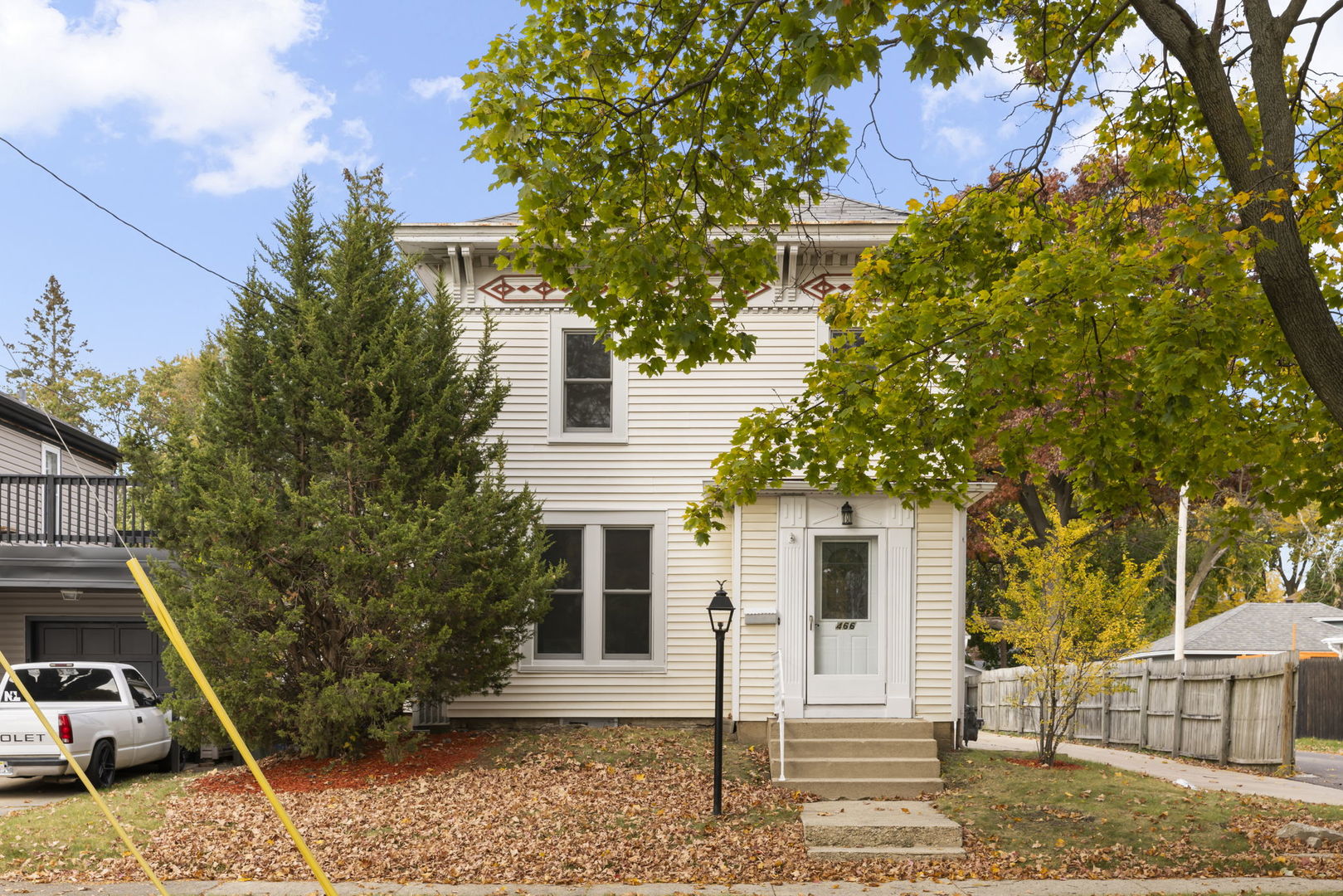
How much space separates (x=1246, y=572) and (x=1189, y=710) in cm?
2674

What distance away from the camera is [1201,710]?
18078 mm

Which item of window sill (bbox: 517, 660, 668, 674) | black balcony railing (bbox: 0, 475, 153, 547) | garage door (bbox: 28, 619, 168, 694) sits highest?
black balcony railing (bbox: 0, 475, 153, 547)

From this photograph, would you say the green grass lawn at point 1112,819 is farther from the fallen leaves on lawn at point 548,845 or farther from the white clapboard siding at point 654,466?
the white clapboard siding at point 654,466

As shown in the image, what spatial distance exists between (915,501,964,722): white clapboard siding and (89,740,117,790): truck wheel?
31.4 ft

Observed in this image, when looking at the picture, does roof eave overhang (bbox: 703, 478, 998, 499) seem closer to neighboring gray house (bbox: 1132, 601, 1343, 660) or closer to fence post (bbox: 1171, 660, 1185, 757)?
fence post (bbox: 1171, 660, 1185, 757)

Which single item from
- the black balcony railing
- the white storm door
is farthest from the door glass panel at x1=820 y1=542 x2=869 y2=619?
the black balcony railing

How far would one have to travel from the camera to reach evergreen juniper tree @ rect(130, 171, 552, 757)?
1173cm

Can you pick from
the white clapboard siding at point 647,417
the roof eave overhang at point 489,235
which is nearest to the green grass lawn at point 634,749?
the white clapboard siding at point 647,417

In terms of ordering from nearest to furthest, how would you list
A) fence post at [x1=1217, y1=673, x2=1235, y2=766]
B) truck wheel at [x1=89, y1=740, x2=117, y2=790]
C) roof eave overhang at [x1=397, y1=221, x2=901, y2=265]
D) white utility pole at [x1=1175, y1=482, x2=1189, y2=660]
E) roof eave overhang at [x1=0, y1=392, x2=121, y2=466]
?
1. truck wheel at [x1=89, y1=740, x2=117, y2=790]
2. roof eave overhang at [x1=397, y1=221, x2=901, y2=265]
3. fence post at [x1=1217, y1=673, x2=1235, y2=766]
4. roof eave overhang at [x1=0, y1=392, x2=121, y2=466]
5. white utility pole at [x1=1175, y1=482, x2=1189, y2=660]

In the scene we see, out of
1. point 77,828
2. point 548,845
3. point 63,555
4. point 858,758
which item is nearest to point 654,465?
point 858,758

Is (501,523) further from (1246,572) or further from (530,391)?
(1246,572)

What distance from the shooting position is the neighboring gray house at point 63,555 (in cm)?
1605

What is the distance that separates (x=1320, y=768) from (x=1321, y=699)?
8670 millimetres

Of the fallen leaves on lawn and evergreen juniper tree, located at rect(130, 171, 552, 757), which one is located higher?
evergreen juniper tree, located at rect(130, 171, 552, 757)
